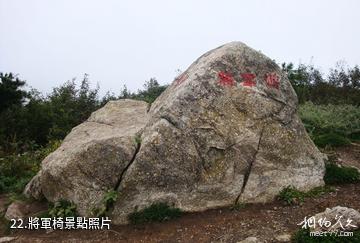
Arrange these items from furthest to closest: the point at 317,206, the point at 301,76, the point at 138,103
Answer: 1. the point at 301,76
2. the point at 138,103
3. the point at 317,206

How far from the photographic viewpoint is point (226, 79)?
839 centimetres

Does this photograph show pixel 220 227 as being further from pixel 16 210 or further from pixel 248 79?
pixel 16 210

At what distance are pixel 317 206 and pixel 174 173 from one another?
9.30ft

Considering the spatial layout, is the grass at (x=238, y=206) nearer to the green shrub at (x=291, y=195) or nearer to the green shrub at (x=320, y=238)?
the green shrub at (x=291, y=195)

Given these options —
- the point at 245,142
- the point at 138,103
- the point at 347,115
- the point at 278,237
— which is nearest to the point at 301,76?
the point at 347,115

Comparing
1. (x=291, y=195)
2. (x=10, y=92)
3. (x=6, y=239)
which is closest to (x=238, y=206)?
(x=291, y=195)

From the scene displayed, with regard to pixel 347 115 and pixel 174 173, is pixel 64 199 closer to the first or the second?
pixel 174 173

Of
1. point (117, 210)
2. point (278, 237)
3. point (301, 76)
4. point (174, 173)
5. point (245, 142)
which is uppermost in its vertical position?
point (301, 76)

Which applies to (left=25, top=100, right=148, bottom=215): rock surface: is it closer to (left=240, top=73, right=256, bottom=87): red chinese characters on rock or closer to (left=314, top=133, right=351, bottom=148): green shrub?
(left=240, top=73, right=256, bottom=87): red chinese characters on rock

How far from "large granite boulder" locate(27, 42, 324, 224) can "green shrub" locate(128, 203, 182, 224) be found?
0.39ft

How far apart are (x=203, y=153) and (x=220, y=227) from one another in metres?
1.50

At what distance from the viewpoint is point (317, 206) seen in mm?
7645

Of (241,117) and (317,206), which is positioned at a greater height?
(241,117)

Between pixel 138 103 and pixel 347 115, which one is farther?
pixel 347 115
